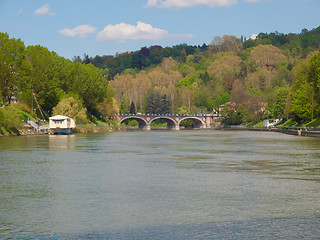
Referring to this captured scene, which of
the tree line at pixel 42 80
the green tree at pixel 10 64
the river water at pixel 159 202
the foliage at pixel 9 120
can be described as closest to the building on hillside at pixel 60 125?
the tree line at pixel 42 80

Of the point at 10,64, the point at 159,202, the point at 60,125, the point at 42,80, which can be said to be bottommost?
the point at 159,202

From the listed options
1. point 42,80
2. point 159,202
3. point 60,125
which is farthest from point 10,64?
point 159,202

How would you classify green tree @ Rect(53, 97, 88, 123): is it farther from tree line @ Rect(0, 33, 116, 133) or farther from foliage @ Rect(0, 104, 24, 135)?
foliage @ Rect(0, 104, 24, 135)

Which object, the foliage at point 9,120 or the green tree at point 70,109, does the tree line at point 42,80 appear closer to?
the green tree at point 70,109

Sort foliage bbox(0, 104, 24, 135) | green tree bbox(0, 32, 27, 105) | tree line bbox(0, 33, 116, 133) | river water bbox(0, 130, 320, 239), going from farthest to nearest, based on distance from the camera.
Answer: tree line bbox(0, 33, 116, 133)
green tree bbox(0, 32, 27, 105)
foliage bbox(0, 104, 24, 135)
river water bbox(0, 130, 320, 239)

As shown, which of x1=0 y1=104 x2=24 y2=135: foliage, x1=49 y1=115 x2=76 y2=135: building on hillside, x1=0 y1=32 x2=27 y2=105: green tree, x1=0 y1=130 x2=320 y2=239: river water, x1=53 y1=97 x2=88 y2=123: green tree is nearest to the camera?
x1=0 y1=130 x2=320 y2=239: river water

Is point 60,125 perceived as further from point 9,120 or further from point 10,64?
point 9,120

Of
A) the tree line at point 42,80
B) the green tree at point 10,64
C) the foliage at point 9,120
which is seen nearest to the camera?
the foliage at point 9,120

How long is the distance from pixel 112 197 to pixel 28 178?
10.0 m

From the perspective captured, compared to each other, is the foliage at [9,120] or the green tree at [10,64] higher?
the green tree at [10,64]

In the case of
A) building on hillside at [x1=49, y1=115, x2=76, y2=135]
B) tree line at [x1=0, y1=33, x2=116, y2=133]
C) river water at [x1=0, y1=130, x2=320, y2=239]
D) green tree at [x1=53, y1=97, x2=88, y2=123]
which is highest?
tree line at [x1=0, y1=33, x2=116, y2=133]

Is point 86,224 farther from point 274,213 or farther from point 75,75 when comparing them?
point 75,75

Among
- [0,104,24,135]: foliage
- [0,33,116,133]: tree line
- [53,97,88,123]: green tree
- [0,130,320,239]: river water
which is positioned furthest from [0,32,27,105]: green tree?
[0,130,320,239]: river water

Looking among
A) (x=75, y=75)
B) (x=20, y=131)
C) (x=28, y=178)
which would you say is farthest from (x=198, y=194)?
(x=75, y=75)
